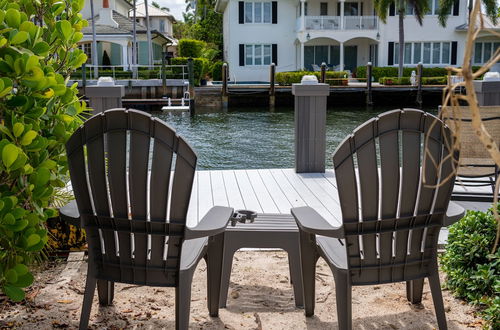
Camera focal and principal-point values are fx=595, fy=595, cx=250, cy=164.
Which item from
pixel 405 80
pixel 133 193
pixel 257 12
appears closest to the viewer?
pixel 133 193

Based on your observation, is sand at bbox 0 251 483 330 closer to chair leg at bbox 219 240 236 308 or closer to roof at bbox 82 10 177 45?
chair leg at bbox 219 240 236 308

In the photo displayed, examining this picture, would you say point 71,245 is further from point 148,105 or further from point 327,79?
point 327,79

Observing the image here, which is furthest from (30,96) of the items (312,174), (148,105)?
(148,105)

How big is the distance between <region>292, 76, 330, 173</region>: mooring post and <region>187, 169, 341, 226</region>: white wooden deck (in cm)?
15

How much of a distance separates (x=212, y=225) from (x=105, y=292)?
0.83 m

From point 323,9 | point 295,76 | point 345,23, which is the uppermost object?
point 323,9

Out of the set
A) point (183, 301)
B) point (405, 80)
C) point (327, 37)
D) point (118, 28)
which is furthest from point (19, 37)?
point (118, 28)

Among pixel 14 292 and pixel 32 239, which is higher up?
pixel 32 239

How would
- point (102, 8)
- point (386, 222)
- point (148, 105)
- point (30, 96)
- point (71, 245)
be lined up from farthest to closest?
point (102, 8), point (148, 105), point (71, 245), point (30, 96), point (386, 222)

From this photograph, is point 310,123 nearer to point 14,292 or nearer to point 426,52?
point 14,292

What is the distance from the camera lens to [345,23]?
1169 inches

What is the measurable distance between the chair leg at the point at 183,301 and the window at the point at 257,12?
94.0 ft

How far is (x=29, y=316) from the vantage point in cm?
289

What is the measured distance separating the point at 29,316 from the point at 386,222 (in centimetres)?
176
